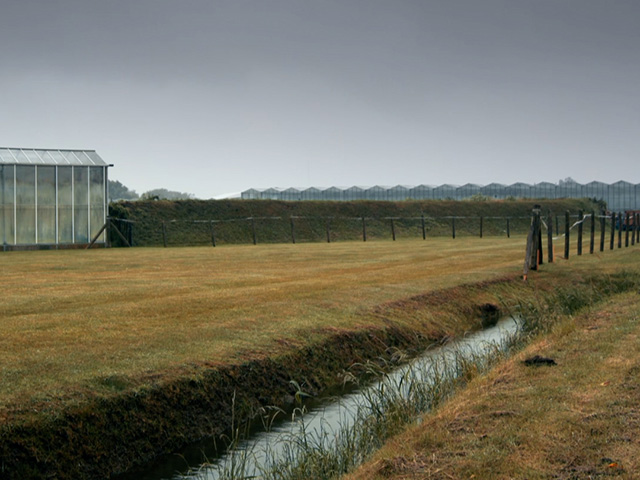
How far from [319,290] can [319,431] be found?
8590 millimetres

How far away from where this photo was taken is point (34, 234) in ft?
141

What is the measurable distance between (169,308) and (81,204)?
32562mm

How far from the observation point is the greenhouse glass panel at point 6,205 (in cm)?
4209

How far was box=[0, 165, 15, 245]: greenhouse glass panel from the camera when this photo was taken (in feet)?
138

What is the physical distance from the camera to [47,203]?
4378 cm

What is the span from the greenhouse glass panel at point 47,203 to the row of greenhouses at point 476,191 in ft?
174

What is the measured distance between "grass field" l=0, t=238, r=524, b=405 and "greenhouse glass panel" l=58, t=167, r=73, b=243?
54.7ft

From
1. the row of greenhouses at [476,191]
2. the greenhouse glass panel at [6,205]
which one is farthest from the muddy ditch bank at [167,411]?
the row of greenhouses at [476,191]

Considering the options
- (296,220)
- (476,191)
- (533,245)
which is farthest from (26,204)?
(476,191)

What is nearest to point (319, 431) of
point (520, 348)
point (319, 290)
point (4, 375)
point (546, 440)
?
point (546, 440)

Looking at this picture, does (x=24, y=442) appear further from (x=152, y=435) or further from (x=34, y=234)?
(x=34, y=234)

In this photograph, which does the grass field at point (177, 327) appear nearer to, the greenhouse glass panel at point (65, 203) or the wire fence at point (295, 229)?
the greenhouse glass panel at point (65, 203)

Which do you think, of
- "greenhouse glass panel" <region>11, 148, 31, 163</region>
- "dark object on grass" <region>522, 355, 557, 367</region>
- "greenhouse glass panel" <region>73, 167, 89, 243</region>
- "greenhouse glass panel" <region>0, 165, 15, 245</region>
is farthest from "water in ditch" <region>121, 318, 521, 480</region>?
"greenhouse glass panel" <region>11, 148, 31, 163</region>

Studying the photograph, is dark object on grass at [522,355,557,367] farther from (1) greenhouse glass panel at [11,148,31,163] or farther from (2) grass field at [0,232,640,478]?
(1) greenhouse glass panel at [11,148,31,163]
